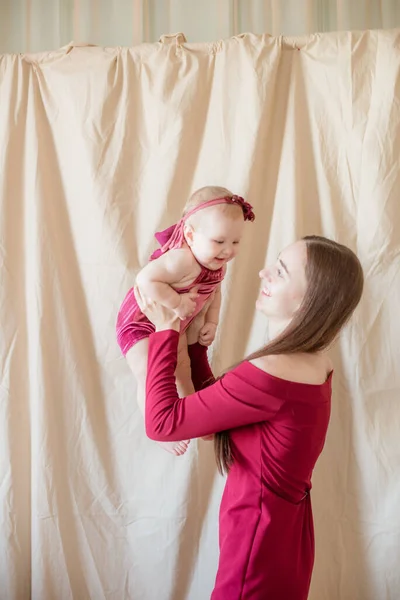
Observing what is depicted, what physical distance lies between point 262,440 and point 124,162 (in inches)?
36.4

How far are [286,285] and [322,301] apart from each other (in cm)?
8

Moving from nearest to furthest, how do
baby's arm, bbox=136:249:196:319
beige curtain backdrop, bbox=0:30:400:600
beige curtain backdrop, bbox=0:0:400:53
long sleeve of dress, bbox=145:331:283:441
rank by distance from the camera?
long sleeve of dress, bbox=145:331:283:441
baby's arm, bbox=136:249:196:319
beige curtain backdrop, bbox=0:30:400:600
beige curtain backdrop, bbox=0:0:400:53

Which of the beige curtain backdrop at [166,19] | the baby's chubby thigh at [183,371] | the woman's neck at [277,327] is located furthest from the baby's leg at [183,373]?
the beige curtain backdrop at [166,19]

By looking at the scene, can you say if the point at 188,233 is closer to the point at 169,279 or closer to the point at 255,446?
the point at 169,279

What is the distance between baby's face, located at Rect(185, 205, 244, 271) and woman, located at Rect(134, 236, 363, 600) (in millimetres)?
108

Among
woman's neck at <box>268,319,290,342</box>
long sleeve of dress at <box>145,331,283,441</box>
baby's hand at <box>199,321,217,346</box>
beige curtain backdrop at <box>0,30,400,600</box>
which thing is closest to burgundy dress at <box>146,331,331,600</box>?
long sleeve of dress at <box>145,331,283,441</box>

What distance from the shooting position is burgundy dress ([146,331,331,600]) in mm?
1108

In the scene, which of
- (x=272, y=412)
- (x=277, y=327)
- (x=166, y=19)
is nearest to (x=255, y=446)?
(x=272, y=412)

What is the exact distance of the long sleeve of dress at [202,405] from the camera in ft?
3.61

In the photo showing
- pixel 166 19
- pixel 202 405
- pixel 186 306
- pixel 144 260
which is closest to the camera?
pixel 202 405

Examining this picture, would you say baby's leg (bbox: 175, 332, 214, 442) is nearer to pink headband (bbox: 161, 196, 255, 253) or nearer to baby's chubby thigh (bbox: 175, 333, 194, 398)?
baby's chubby thigh (bbox: 175, 333, 194, 398)

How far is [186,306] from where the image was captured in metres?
1.23

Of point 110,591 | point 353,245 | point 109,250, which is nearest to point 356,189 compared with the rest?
point 353,245

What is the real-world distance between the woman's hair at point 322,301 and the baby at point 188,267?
178 mm
